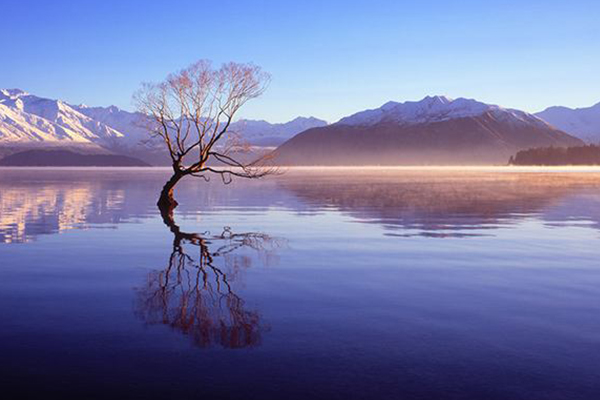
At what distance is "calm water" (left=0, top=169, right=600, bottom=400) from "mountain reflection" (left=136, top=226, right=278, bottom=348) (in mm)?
56

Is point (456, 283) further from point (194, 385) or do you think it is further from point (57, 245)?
point (57, 245)

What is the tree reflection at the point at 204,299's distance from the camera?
36.6 ft

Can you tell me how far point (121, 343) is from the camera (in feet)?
34.5

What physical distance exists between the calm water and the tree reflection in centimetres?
6

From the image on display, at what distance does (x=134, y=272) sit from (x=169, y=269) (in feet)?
3.24

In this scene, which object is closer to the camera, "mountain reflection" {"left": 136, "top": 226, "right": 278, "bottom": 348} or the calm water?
the calm water

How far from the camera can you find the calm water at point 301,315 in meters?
8.90

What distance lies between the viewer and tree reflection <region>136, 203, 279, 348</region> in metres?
11.2

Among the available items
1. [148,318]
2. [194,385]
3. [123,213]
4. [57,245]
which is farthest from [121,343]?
[123,213]

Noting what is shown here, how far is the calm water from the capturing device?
8898mm

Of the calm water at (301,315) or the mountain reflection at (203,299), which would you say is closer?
the calm water at (301,315)

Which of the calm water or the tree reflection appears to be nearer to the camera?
the calm water

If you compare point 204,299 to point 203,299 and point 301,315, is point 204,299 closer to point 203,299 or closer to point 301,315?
point 203,299

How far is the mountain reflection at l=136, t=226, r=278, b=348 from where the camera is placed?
439 inches
